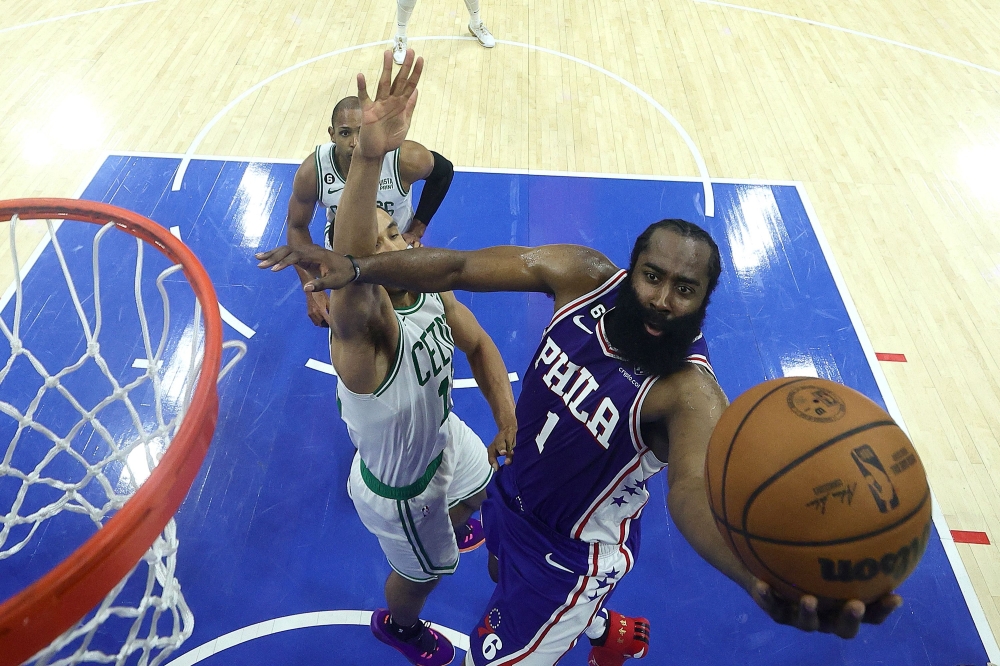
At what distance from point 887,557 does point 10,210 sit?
3099 mm

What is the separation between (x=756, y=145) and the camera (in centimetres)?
700

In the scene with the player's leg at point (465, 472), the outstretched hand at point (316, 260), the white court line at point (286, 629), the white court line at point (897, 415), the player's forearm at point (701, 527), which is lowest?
the white court line at point (286, 629)

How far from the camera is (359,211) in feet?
8.38

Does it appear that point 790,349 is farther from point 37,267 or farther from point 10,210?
point 37,267

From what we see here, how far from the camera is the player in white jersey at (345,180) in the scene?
13.0 feet

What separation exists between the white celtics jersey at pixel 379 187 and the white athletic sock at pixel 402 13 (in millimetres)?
4018

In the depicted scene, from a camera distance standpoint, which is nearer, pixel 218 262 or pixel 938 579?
pixel 938 579

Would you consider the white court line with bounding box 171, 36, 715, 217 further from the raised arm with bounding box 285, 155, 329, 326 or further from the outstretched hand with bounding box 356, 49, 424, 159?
the outstretched hand with bounding box 356, 49, 424, 159

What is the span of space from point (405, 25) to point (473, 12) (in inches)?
33.5

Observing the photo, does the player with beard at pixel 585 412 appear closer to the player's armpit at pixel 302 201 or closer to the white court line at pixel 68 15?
the player's armpit at pixel 302 201

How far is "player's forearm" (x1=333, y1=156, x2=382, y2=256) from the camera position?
8.29 ft

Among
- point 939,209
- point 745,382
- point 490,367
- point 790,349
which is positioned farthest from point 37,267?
point 939,209

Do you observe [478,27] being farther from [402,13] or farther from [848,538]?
[848,538]

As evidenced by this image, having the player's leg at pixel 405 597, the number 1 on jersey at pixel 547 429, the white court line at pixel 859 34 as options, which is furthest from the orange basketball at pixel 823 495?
the white court line at pixel 859 34
